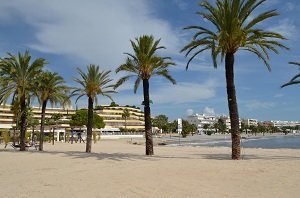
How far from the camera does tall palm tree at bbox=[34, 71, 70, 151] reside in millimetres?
31922

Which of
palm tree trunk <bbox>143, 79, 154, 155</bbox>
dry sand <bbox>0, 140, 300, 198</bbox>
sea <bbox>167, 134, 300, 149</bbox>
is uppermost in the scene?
palm tree trunk <bbox>143, 79, 154, 155</bbox>

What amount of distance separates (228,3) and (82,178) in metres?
12.9

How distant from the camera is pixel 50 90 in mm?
32750

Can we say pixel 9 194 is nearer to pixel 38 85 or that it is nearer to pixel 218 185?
pixel 218 185

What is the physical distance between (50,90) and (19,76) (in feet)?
11.6

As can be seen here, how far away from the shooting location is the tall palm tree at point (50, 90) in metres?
31.9

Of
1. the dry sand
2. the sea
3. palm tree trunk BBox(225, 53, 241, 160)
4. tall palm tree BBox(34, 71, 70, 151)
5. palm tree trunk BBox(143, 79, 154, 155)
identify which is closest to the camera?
the dry sand

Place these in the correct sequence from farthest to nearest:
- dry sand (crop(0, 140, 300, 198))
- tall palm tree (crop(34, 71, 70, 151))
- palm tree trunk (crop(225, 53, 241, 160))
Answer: tall palm tree (crop(34, 71, 70, 151)) < palm tree trunk (crop(225, 53, 241, 160)) < dry sand (crop(0, 140, 300, 198))

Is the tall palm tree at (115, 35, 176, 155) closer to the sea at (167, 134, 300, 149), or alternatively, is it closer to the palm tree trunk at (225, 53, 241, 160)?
the palm tree trunk at (225, 53, 241, 160)

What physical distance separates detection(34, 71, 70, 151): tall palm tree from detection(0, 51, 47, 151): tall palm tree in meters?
1.13

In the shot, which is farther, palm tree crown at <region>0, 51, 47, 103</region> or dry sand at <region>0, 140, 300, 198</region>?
palm tree crown at <region>0, 51, 47, 103</region>

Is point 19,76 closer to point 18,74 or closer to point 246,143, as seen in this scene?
point 18,74

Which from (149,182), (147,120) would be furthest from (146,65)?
(149,182)

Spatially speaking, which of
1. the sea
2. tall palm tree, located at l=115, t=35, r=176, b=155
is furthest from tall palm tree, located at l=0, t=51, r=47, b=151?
the sea
